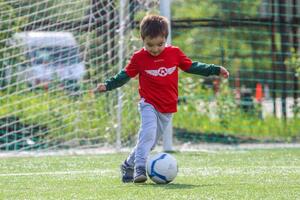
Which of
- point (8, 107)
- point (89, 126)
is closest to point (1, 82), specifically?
point (8, 107)

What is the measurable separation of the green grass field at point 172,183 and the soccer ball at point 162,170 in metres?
0.10

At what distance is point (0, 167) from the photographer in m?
8.88

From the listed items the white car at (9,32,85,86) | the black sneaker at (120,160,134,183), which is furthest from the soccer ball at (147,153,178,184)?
the white car at (9,32,85,86)

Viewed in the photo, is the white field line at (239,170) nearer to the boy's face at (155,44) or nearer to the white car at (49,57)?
the boy's face at (155,44)

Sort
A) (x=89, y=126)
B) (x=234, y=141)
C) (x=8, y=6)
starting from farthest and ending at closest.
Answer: (x=234, y=141) → (x=89, y=126) → (x=8, y=6)

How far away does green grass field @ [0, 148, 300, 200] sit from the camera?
20.5 ft

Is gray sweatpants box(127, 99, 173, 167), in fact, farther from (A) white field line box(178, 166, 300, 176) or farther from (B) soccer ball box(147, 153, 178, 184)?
(A) white field line box(178, 166, 300, 176)

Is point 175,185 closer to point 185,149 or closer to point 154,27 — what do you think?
point 154,27

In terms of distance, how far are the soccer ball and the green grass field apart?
96 mm

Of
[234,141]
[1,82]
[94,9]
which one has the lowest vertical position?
[234,141]

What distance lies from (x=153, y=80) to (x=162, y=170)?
771 mm

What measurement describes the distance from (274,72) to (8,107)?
4579mm

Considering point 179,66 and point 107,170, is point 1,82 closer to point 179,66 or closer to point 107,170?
point 107,170

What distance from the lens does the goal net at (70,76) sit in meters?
11.4
